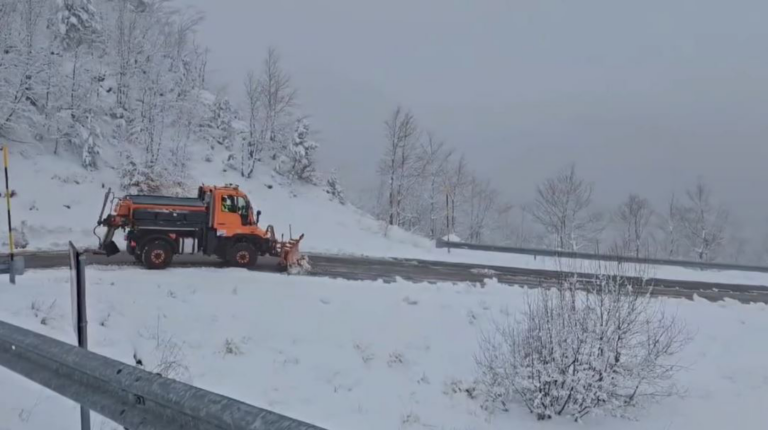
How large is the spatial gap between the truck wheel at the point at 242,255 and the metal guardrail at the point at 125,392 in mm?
13718

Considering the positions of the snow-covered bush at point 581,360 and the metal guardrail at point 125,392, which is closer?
the metal guardrail at point 125,392

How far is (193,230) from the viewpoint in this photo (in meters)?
17.0

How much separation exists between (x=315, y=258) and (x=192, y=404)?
2017cm

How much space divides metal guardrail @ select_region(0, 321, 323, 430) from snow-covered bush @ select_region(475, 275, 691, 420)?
8.04 meters

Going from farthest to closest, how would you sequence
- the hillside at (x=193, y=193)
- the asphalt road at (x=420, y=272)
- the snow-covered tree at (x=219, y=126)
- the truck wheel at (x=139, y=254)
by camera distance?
the snow-covered tree at (x=219, y=126) < the hillside at (x=193, y=193) < the asphalt road at (x=420, y=272) < the truck wheel at (x=139, y=254)

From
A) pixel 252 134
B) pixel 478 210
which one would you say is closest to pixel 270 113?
pixel 252 134

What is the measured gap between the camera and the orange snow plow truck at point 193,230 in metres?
16.2

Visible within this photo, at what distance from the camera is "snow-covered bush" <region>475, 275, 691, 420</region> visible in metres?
9.72

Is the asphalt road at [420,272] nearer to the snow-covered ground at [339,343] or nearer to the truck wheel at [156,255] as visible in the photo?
the truck wheel at [156,255]

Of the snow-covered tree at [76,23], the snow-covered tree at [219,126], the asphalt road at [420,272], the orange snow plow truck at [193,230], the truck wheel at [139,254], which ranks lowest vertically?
the asphalt road at [420,272]

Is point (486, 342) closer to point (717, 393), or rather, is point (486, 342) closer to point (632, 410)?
point (632, 410)

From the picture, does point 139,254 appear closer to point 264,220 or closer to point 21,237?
point 21,237

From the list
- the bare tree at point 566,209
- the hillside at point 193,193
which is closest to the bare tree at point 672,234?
the bare tree at point 566,209

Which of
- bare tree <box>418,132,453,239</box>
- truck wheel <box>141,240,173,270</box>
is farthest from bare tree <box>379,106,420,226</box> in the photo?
truck wheel <box>141,240,173,270</box>
